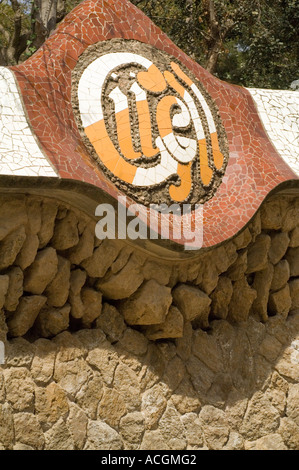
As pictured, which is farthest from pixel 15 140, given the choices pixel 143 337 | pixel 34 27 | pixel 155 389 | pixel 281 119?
pixel 34 27

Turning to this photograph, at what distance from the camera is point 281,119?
19.7ft

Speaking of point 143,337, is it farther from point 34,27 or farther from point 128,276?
point 34,27

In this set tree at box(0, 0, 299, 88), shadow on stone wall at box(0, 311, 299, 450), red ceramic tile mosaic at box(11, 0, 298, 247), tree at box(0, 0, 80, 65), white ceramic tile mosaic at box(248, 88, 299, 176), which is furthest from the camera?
tree at box(0, 0, 299, 88)

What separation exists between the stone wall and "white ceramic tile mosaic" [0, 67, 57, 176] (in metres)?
0.24

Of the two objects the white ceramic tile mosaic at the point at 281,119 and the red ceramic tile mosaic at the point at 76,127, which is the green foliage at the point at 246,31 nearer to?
the white ceramic tile mosaic at the point at 281,119

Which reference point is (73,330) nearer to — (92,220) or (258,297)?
(92,220)

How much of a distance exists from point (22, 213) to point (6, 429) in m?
1.16

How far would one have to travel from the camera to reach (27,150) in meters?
4.51

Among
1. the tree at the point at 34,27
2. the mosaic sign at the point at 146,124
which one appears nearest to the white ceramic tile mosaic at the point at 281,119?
the mosaic sign at the point at 146,124

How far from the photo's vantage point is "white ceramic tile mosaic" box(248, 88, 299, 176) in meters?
5.84
